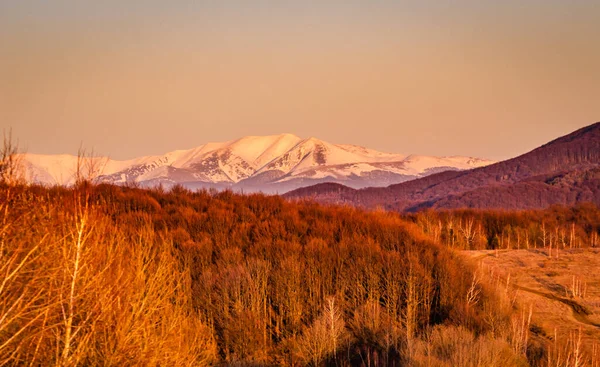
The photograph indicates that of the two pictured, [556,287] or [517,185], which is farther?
[517,185]

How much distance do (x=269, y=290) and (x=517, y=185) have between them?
92657 millimetres

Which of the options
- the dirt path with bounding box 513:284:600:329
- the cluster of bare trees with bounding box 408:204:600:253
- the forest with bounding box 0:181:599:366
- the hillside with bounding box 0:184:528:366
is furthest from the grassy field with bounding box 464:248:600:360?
the cluster of bare trees with bounding box 408:204:600:253

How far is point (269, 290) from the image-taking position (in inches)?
498

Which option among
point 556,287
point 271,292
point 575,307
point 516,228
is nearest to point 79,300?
point 271,292

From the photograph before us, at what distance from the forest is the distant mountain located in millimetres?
64375

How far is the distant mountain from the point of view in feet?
297

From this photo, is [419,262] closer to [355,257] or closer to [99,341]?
[355,257]

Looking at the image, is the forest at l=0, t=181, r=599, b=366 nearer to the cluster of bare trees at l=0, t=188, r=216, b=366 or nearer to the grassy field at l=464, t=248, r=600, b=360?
the cluster of bare trees at l=0, t=188, r=216, b=366

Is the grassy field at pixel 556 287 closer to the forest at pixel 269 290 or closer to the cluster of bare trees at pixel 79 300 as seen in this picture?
the forest at pixel 269 290

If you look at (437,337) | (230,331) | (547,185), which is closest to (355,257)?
(230,331)

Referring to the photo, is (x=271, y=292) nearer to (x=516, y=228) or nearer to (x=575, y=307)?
(x=575, y=307)

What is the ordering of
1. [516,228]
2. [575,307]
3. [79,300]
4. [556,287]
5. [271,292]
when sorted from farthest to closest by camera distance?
1. [516,228]
2. [556,287]
3. [575,307]
4. [271,292]
5. [79,300]

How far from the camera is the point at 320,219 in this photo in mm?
17484

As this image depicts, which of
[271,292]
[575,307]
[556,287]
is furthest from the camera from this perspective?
[556,287]
